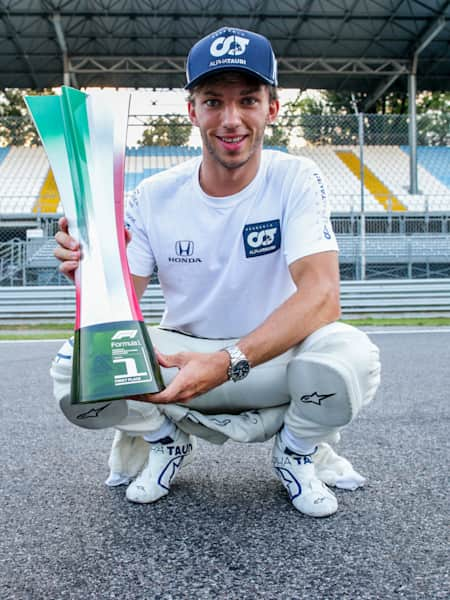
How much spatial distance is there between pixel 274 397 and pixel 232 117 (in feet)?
2.79

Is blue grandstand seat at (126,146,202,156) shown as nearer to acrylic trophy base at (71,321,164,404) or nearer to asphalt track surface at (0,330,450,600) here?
asphalt track surface at (0,330,450,600)

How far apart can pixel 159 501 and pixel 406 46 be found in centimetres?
1869

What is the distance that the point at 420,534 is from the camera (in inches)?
64.8

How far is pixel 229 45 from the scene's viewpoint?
74.3 inches

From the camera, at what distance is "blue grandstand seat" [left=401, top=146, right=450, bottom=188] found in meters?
19.2

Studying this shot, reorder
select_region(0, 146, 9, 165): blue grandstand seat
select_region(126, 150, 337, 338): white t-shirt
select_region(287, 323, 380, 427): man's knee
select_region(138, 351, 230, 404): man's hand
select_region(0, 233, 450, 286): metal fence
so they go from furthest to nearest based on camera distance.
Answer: select_region(0, 146, 9, 165): blue grandstand seat < select_region(0, 233, 450, 286): metal fence < select_region(126, 150, 337, 338): white t-shirt < select_region(287, 323, 380, 427): man's knee < select_region(138, 351, 230, 404): man's hand

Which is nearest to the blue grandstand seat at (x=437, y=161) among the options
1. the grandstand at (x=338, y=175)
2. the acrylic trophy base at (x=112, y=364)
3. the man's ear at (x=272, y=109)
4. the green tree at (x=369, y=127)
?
the grandstand at (x=338, y=175)

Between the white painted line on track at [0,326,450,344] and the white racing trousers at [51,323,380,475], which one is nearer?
the white racing trousers at [51,323,380,475]

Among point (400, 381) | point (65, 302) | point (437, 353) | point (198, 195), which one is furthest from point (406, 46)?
point (198, 195)

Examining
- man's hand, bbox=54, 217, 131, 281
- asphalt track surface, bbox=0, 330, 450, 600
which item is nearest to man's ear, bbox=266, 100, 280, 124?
man's hand, bbox=54, 217, 131, 281

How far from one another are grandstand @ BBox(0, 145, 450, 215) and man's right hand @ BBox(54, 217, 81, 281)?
44.5 ft

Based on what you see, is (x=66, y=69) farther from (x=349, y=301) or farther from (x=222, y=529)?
(x=222, y=529)

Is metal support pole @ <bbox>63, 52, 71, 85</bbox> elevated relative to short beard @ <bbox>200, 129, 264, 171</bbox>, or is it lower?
elevated

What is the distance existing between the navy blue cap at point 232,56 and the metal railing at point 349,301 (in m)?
7.98
